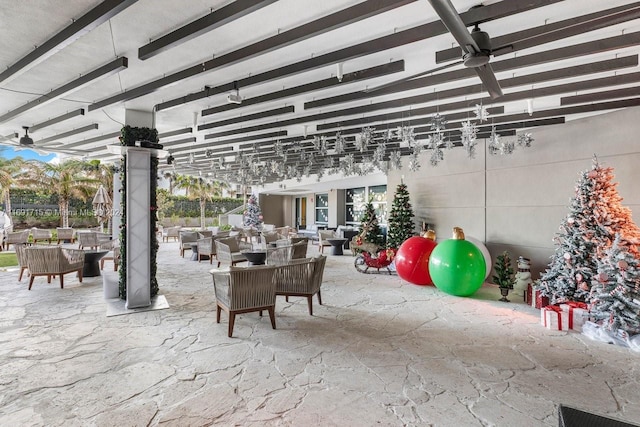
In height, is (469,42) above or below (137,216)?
above

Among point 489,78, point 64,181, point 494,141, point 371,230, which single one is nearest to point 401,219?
point 371,230

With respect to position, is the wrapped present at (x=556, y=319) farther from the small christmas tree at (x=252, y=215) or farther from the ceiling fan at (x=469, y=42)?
the small christmas tree at (x=252, y=215)

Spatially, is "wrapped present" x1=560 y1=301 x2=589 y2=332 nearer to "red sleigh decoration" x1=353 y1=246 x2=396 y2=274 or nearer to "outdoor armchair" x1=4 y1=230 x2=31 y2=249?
"red sleigh decoration" x1=353 y1=246 x2=396 y2=274

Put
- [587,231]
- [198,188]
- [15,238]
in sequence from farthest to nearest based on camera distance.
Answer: [198,188]
[15,238]
[587,231]

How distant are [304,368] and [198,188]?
19.3 m

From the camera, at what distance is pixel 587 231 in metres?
5.11

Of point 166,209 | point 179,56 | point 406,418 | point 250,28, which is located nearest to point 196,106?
point 179,56

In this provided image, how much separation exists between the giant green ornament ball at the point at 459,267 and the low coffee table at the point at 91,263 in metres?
7.50

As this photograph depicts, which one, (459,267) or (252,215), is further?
(252,215)

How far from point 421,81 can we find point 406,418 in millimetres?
4021

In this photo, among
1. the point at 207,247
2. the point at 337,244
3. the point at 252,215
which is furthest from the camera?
the point at 252,215

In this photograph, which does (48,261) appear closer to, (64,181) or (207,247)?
(207,247)

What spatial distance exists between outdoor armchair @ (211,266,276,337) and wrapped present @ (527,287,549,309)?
4440 millimetres

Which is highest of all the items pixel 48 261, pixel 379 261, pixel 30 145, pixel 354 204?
pixel 30 145
